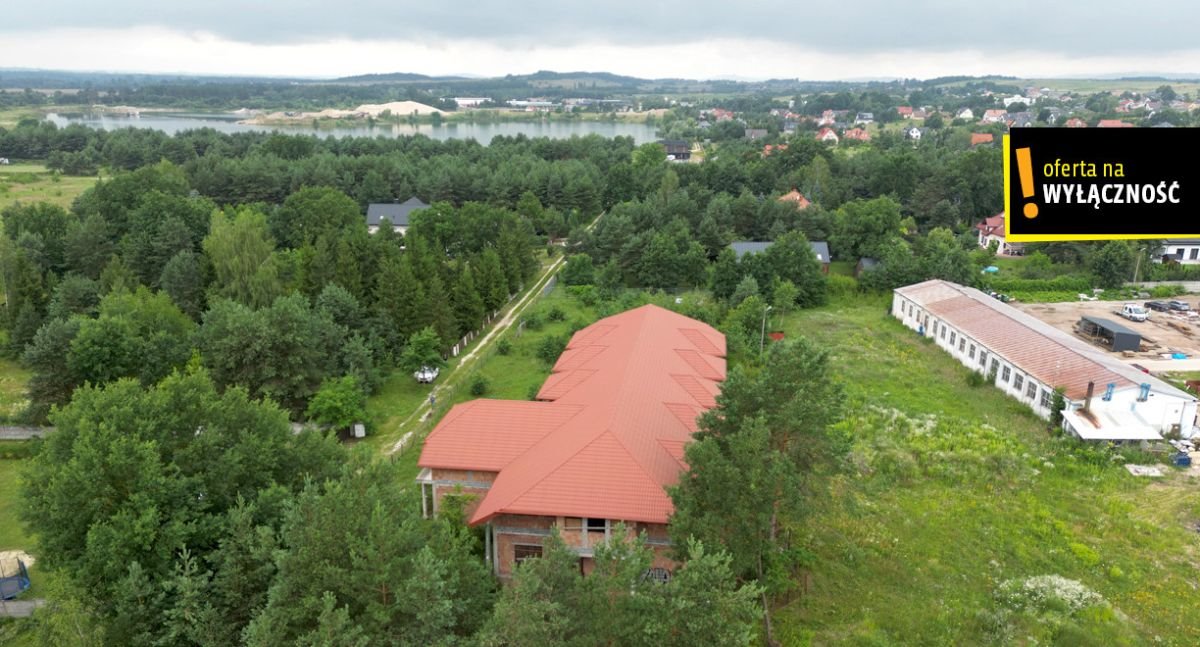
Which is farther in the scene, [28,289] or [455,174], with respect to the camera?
[455,174]

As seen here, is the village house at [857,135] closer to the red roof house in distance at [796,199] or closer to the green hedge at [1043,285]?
the red roof house in distance at [796,199]

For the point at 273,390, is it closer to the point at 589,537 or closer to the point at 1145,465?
the point at 589,537

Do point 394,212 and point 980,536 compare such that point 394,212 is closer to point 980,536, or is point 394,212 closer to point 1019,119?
point 980,536

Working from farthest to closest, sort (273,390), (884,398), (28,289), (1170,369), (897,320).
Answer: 1. (897,320)
2. (28,289)
3. (1170,369)
4. (884,398)
5. (273,390)

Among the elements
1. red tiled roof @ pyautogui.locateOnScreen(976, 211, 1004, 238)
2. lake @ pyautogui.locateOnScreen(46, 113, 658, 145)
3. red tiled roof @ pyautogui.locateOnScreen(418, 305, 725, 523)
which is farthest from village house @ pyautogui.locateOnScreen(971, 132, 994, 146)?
red tiled roof @ pyautogui.locateOnScreen(418, 305, 725, 523)

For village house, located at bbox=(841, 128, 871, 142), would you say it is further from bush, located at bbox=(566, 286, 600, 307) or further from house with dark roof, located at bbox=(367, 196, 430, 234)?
bush, located at bbox=(566, 286, 600, 307)

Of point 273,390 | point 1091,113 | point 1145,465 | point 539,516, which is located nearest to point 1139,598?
point 1145,465
